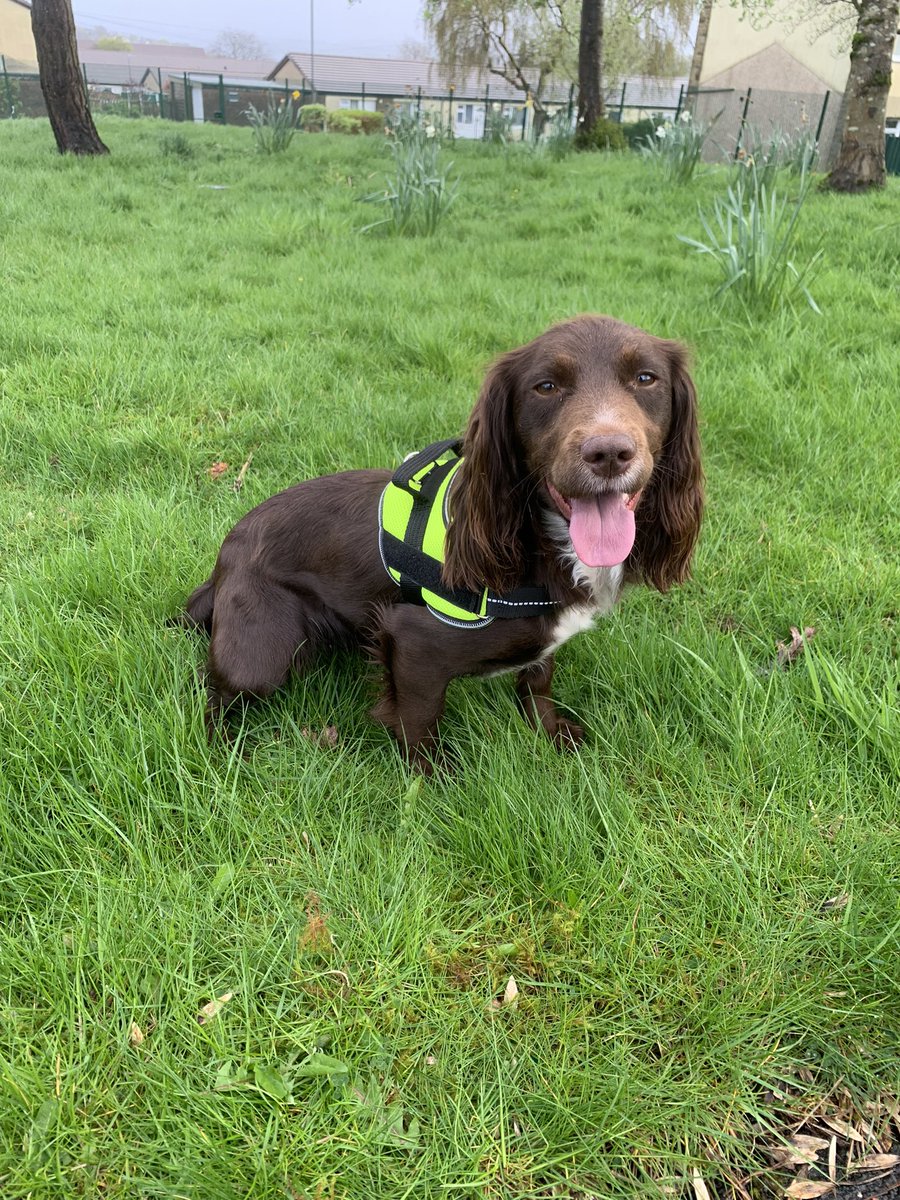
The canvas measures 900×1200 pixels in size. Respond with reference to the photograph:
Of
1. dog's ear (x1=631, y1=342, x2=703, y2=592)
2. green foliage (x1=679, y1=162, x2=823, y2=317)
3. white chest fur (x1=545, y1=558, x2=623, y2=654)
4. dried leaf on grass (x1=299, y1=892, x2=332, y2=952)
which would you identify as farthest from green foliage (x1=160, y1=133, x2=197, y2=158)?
dried leaf on grass (x1=299, y1=892, x2=332, y2=952)

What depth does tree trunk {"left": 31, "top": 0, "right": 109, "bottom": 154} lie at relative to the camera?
31.8ft

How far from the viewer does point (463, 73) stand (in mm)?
35688

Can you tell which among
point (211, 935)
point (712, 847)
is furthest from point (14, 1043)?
point (712, 847)

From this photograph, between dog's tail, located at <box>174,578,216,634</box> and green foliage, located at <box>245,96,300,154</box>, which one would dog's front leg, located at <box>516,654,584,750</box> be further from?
green foliage, located at <box>245,96,300,154</box>

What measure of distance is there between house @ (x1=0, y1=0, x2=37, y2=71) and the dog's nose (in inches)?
2487

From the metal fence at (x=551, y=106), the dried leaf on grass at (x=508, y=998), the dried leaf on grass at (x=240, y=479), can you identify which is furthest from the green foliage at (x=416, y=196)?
the dried leaf on grass at (x=508, y=998)

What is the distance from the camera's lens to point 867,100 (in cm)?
788

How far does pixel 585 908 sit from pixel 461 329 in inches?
149

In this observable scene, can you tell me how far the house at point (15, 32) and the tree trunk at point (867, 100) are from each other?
5792 centimetres

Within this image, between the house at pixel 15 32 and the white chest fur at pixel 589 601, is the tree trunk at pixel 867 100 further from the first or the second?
the house at pixel 15 32

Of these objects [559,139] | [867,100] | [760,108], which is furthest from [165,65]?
[867,100]

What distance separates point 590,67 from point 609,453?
1431cm

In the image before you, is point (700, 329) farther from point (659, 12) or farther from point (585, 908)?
point (659, 12)

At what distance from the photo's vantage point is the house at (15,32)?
48.5 metres
